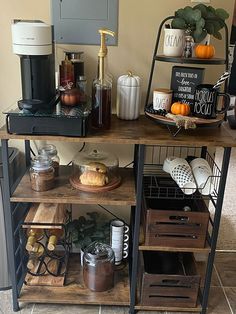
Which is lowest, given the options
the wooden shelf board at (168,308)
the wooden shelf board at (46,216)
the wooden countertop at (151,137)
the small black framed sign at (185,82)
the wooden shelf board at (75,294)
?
the wooden shelf board at (168,308)

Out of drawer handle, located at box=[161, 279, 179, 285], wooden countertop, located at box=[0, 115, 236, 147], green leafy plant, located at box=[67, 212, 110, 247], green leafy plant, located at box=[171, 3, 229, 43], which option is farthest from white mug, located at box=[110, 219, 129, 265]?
green leafy plant, located at box=[171, 3, 229, 43]

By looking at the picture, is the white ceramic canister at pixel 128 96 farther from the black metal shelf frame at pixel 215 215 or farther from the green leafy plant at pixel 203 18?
the green leafy plant at pixel 203 18

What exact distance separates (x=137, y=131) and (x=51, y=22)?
27.5 inches

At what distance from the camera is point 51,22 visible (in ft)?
5.64

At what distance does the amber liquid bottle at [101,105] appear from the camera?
154cm

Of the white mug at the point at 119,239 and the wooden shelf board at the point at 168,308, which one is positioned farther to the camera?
the white mug at the point at 119,239

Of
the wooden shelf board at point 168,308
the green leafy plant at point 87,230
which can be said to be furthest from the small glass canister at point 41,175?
the wooden shelf board at point 168,308

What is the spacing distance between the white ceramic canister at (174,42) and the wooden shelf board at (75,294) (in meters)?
1.17

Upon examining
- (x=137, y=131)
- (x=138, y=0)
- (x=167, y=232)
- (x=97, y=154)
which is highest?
(x=138, y=0)

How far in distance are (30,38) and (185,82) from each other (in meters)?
0.70

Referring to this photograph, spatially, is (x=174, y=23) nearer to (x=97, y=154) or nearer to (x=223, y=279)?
(x=97, y=154)

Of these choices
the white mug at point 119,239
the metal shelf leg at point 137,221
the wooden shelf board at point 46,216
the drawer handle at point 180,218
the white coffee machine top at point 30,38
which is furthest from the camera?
the white mug at point 119,239

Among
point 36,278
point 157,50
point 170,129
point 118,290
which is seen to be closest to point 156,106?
point 170,129

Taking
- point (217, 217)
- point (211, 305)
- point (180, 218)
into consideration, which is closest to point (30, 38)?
point (180, 218)
